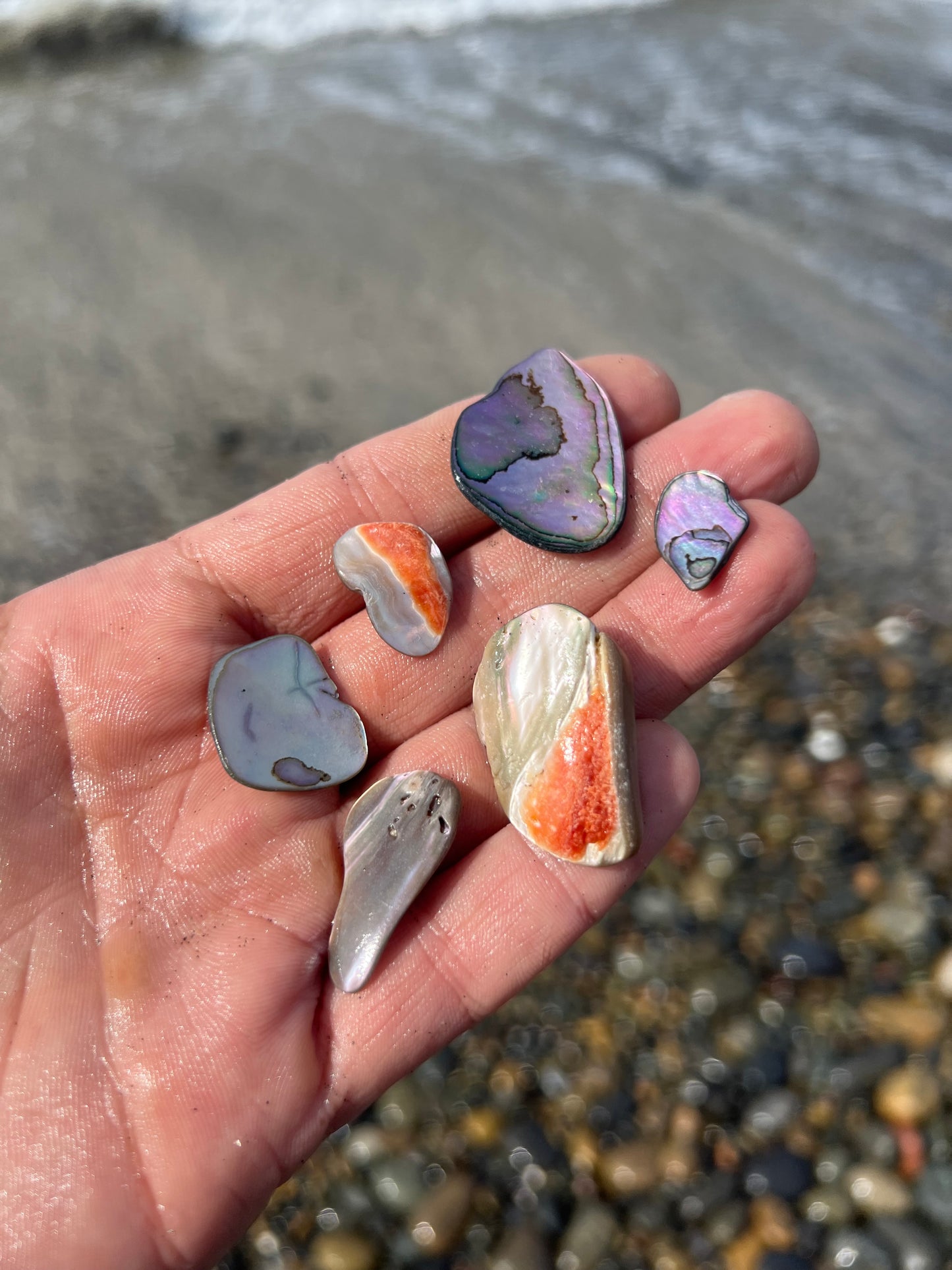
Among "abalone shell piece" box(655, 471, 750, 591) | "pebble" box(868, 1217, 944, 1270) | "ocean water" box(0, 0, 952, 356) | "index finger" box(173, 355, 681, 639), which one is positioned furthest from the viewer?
"ocean water" box(0, 0, 952, 356)

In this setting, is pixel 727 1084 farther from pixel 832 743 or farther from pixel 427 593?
pixel 427 593

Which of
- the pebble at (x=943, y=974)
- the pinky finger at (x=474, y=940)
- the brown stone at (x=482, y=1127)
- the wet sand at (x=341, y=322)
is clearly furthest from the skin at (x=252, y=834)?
the wet sand at (x=341, y=322)

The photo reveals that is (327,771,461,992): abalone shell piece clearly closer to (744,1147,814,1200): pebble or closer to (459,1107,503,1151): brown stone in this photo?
(459,1107,503,1151): brown stone

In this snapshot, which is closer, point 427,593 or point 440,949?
point 440,949

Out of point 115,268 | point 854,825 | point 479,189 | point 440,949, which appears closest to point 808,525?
point 854,825

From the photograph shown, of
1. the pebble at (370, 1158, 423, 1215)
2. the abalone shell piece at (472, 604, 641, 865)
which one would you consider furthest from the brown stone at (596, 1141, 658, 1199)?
the abalone shell piece at (472, 604, 641, 865)

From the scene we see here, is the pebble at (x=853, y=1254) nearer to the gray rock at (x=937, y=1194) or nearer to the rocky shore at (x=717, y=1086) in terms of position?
the rocky shore at (x=717, y=1086)
